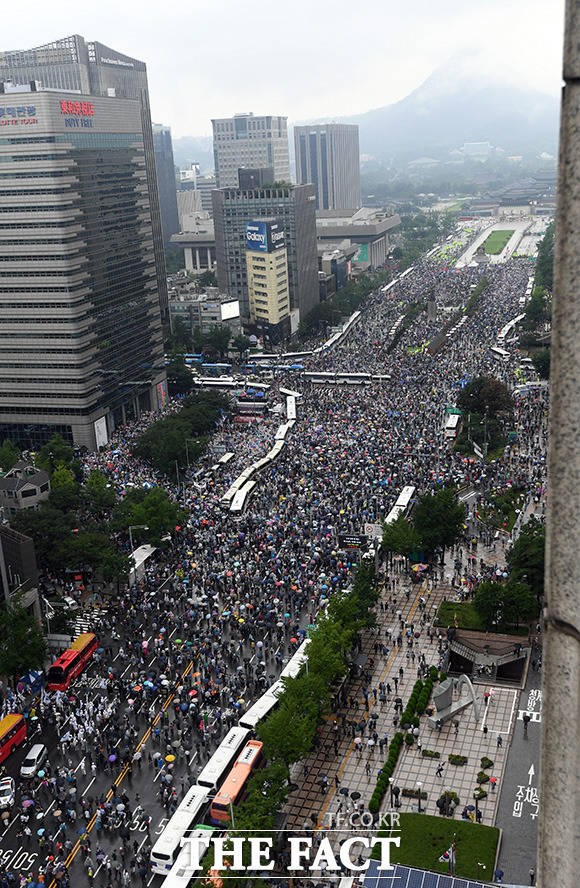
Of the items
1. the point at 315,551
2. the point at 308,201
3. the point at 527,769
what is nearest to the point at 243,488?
the point at 315,551

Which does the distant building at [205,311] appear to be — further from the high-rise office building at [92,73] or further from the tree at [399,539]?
the tree at [399,539]

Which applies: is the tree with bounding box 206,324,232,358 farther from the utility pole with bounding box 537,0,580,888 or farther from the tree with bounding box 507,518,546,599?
the utility pole with bounding box 537,0,580,888

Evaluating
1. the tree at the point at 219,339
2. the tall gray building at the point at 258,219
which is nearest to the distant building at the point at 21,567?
the tree at the point at 219,339

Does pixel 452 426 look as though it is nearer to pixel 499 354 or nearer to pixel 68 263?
pixel 499 354

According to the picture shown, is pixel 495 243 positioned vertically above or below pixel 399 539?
above

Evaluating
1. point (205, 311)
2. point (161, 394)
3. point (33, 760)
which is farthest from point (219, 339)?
point (33, 760)

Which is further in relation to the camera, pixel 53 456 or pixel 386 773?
pixel 53 456

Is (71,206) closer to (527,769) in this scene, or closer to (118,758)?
(118,758)
